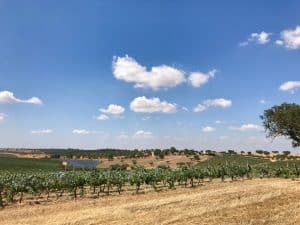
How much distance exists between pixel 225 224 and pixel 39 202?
1428cm

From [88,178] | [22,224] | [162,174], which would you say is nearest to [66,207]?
[22,224]

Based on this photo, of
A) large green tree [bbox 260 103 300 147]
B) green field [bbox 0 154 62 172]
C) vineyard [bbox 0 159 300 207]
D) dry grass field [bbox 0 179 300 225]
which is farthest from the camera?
green field [bbox 0 154 62 172]

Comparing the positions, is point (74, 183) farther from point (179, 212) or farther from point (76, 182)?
point (179, 212)

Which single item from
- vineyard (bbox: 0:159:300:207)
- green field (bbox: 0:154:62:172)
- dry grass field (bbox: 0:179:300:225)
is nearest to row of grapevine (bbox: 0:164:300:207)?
vineyard (bbox: 0:159:300:207)

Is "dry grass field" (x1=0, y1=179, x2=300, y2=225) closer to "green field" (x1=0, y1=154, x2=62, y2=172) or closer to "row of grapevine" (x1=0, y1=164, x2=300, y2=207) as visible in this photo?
"row of grapevine" (x1=0, y1=164, x2=300, y2=207)

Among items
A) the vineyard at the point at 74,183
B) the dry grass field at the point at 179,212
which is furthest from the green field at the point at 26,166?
the dry grass field at the point at 179,212

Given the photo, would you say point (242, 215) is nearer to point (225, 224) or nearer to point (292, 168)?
point (225, 224)

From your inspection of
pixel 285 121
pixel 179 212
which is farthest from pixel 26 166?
pixel 179 212

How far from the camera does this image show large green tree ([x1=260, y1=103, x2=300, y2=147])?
52969mm

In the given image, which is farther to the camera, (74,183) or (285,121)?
(285,121)

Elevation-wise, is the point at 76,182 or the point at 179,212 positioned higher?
the point at 76,182

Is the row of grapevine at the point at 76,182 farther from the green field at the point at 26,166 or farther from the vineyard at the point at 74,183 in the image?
the green field at the point at 26,166

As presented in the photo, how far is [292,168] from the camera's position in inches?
2270

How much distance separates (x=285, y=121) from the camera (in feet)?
176
